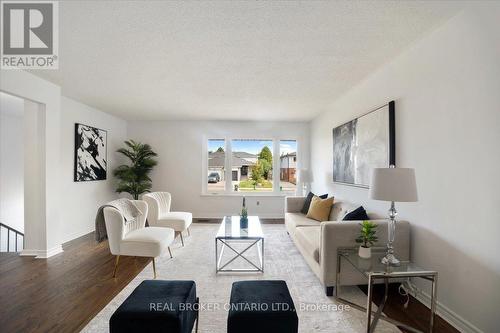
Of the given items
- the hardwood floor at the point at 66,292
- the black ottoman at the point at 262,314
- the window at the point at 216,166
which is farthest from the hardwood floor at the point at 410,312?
the window at the point at 216,166

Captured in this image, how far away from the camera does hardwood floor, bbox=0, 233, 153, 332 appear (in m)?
2.07

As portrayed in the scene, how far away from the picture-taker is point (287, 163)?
20.6 ft

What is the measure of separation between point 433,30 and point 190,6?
2.15 m

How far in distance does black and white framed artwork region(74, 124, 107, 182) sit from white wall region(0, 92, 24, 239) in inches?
65.6

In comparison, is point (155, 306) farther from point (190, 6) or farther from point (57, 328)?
point (190, 6)

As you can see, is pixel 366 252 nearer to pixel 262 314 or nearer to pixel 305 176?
pixel 262 314

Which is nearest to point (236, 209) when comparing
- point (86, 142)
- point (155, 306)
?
point (86, 142)

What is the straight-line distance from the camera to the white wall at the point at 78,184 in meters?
4.12

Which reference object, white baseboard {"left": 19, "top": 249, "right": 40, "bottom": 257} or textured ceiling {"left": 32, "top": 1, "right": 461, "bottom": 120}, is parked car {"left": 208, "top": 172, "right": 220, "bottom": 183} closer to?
textured ceiling {"left": 32, "top": 1, "right": 461, "bottom": 120}

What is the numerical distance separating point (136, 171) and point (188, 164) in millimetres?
1220

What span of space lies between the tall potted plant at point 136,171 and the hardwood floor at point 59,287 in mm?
1776

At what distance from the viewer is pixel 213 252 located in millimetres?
3641

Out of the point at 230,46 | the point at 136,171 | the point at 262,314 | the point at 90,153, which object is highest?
the point at 230,46

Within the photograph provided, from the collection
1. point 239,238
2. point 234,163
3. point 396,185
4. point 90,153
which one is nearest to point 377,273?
point 396,185
